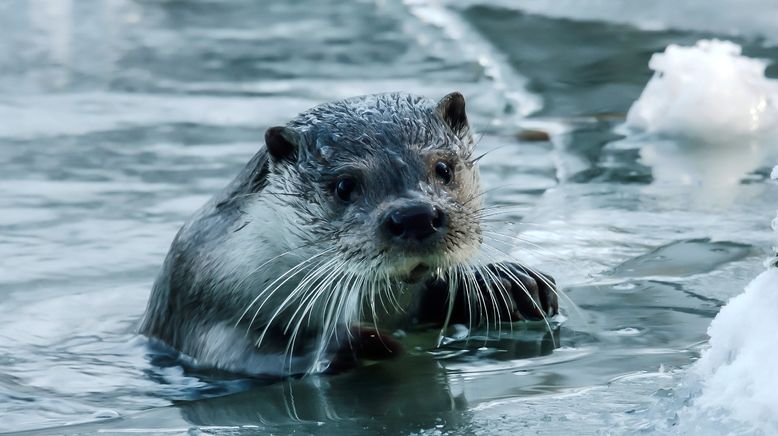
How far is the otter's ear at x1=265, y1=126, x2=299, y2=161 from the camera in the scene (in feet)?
12.6

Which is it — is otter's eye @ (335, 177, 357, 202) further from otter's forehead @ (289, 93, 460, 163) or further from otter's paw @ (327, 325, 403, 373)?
otter's paw @ (327, 325, 403, 373)

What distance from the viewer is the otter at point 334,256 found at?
3533 millimetres

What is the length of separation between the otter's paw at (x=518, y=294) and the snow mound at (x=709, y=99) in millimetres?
2137

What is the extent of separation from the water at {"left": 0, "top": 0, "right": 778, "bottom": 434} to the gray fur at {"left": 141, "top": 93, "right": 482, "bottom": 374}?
0.45 ft

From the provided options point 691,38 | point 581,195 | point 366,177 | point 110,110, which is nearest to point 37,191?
point 110,110

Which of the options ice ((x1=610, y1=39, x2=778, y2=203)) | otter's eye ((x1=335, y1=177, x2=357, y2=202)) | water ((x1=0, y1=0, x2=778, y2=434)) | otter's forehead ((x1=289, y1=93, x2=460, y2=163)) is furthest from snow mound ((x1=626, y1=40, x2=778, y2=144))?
otter's eye ((x1=335, y1=177, x2=357, y2=202))

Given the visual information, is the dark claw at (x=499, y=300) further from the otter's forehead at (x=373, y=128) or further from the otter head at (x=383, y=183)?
the otter's forehead at (x=373, y=128)

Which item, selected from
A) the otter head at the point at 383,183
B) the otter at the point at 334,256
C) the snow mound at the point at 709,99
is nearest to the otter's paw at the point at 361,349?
the otter at the point at 334,256

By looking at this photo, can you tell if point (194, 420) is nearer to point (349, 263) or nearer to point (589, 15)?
point (349, 263)

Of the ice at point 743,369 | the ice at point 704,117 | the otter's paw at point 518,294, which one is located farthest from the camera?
the ice at point 704,117

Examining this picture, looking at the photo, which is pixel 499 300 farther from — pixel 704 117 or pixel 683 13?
pixel 683 13

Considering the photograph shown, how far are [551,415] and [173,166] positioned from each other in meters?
3.19

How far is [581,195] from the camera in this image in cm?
519

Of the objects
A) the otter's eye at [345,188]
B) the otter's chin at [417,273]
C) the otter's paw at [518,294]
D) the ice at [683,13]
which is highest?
the ice at [683,13]
